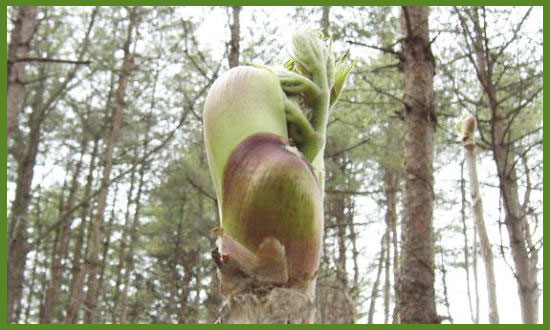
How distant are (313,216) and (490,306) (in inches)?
58.4

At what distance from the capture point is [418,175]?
3627 millimetres

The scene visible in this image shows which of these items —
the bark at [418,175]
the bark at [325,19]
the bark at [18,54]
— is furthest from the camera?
the bark at [325,19]

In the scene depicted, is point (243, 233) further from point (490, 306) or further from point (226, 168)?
point (490, 306)

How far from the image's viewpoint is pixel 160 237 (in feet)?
42.1

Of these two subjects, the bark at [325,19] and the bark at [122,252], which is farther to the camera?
the bark at [122,252]

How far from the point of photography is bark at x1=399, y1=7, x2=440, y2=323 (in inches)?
131

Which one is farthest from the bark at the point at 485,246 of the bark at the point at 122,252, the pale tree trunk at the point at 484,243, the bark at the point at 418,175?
the bark at the point at 122,252

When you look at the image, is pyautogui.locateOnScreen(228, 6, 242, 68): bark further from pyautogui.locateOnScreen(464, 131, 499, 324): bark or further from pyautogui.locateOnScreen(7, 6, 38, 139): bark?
pyautogui.locateOnScreen(464, 131, 499, 324): bark

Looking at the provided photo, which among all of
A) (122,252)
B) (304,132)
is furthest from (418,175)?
(122,252)

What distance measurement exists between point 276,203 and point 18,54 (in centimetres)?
369

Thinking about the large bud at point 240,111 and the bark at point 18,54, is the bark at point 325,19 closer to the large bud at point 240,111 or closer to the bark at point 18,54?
the bark at point 18,54

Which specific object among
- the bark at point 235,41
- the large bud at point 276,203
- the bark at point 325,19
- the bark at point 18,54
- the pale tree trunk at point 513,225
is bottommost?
the large bud at point 276,203

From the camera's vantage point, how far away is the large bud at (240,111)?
0.98m

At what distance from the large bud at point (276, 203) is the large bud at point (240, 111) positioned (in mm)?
25
